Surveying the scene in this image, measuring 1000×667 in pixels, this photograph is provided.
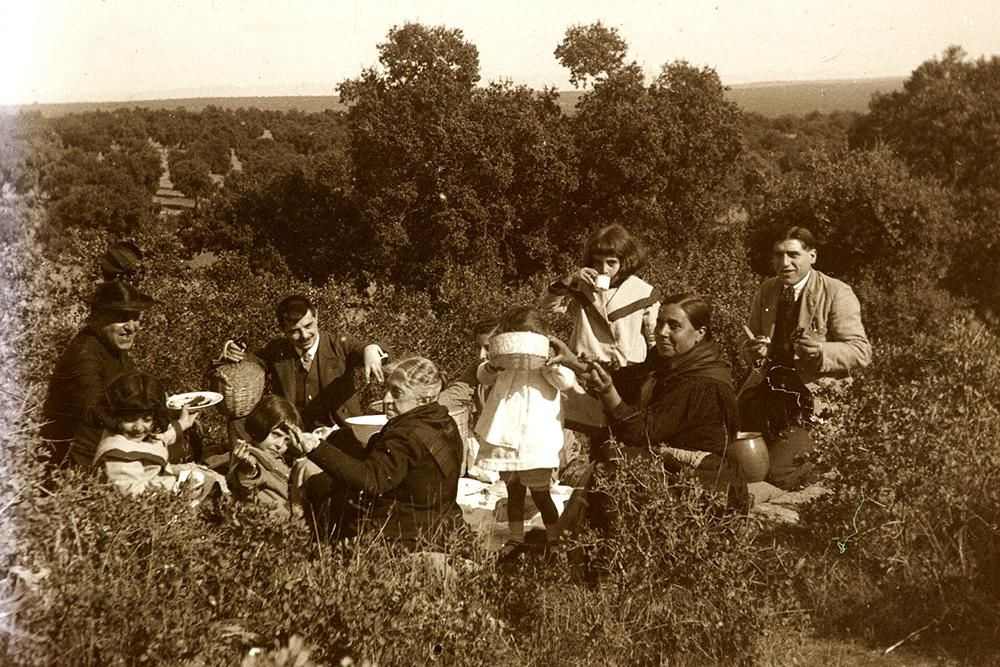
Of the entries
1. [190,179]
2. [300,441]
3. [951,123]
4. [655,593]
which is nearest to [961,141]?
[951,123]

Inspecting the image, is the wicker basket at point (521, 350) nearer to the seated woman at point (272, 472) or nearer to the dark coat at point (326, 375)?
the seated woman at point (272, 472)

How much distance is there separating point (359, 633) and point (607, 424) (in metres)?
1.97

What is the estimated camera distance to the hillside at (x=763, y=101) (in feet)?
94.2

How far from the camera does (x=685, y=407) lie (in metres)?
4.52

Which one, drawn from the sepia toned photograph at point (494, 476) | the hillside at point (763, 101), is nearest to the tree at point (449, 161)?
the hillside at point (763, 101)

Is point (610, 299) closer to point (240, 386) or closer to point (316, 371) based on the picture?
point (316, 371)

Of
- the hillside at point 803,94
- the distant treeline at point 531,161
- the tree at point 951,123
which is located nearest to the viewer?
the tree at point 951,123

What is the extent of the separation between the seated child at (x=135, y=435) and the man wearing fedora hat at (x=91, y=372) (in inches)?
8.7

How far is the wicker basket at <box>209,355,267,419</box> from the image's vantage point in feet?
18.7

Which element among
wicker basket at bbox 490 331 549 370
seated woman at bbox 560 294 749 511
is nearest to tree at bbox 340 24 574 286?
wicker basket at bbox 490 331 549 370

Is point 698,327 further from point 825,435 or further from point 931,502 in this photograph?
point 931,502

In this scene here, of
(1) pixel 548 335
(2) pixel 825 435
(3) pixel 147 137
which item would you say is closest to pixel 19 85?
(1) pixel 548 335

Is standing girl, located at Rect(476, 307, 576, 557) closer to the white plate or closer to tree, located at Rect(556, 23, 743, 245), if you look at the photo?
the white plate

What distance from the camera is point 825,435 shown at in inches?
191
